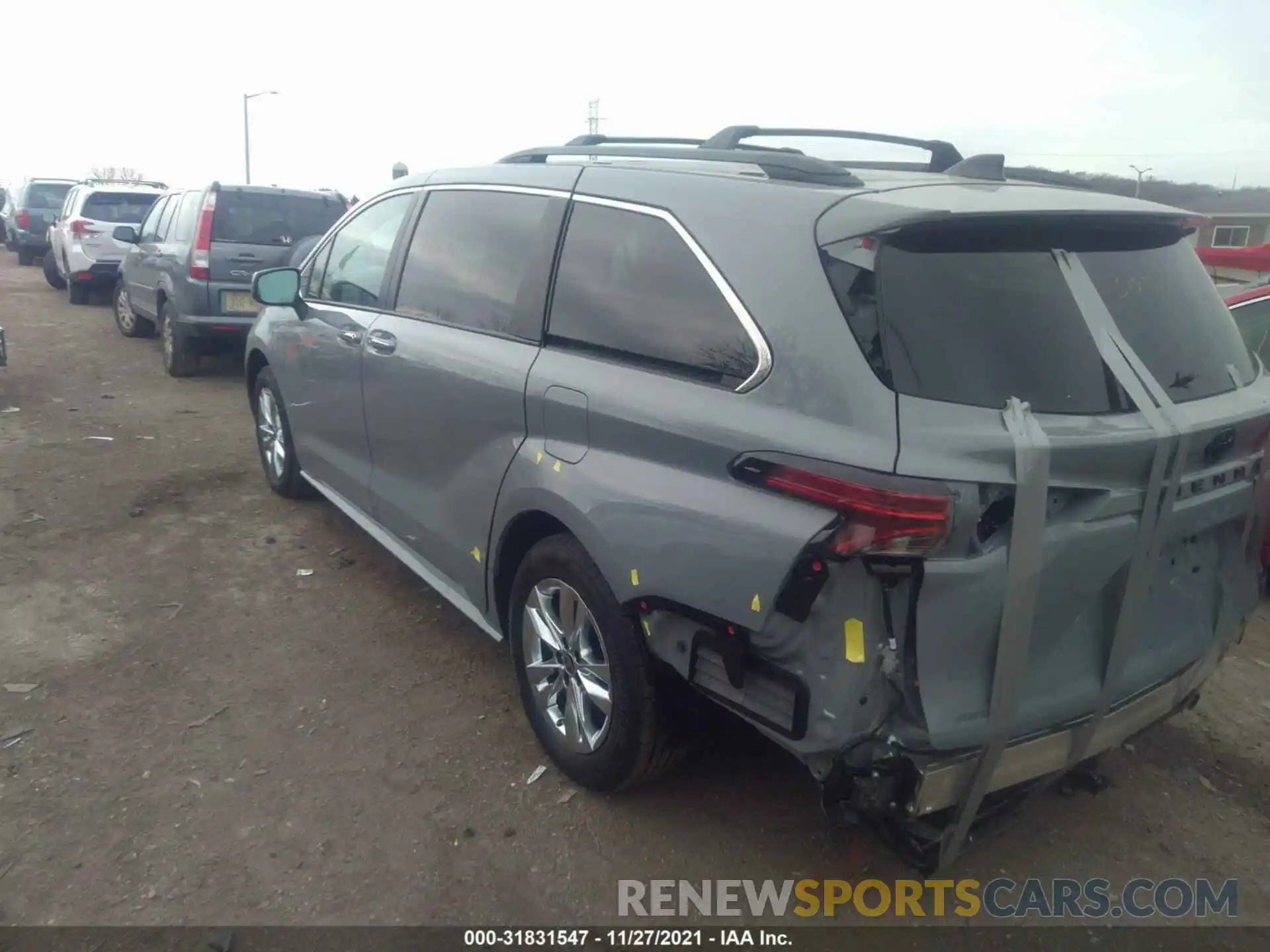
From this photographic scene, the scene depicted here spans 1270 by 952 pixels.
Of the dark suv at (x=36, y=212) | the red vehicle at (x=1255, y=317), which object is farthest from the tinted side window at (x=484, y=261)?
the dark suv at (x=36, y=212)

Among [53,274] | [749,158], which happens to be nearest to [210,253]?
[749,158]

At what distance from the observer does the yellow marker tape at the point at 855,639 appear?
2221 millimetres

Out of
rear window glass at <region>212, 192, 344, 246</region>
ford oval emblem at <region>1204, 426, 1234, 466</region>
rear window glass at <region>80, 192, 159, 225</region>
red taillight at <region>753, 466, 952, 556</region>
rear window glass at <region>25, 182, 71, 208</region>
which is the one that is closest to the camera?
red taillight at <region>753, 466, 952, 556</region>

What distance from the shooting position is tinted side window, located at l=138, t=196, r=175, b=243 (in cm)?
1041

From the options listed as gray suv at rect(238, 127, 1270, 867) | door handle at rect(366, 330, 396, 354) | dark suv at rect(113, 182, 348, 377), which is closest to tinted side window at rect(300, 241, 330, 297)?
door handle at rect(366, 330, 396, 354)

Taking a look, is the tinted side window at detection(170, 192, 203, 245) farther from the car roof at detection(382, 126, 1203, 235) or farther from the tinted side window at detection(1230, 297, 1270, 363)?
the tinted side window at detection(1230, 297, 1270, 363)

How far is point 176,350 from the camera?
9.38m

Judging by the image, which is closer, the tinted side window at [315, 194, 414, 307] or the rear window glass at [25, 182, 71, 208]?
the tinted side window at [315, 194, 414, 307]

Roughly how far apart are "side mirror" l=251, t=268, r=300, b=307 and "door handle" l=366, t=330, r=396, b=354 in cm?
91

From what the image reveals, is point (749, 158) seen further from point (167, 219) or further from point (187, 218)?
point (167, 219)

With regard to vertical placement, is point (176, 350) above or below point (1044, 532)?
below

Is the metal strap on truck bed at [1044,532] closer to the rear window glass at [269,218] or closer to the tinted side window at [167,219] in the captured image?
the rear window glass at [269,218]

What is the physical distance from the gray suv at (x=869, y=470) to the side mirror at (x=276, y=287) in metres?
2.01

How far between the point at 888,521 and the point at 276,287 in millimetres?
3760
